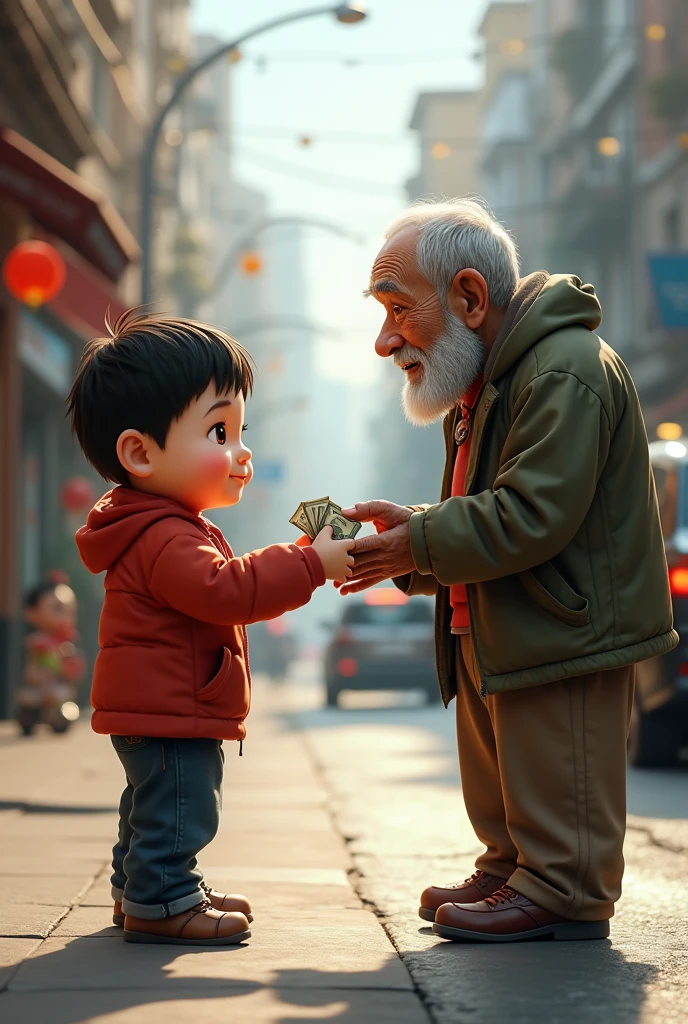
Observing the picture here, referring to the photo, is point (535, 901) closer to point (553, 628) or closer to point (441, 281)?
point (553, 628)

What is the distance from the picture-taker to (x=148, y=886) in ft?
11.9

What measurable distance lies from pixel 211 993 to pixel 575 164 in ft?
121

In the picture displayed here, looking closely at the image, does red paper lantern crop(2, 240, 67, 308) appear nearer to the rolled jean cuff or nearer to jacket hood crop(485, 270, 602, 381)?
jacket hood crop(485, 270, 602, 381)

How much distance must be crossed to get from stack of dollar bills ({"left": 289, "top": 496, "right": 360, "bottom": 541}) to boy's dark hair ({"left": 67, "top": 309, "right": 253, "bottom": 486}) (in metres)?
0.34

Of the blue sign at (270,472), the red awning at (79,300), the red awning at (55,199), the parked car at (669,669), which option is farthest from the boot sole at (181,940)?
the blue sign at (270,472)

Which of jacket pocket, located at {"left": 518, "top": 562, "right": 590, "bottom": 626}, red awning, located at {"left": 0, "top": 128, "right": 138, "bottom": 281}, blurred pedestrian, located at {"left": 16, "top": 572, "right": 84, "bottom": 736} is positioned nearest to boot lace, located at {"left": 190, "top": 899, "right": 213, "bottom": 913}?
jacket pocket, located at {"left": 518, "top": 562, "right": 590, "bottom": 626}

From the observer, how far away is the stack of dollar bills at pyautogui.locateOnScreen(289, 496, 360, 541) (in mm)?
3779

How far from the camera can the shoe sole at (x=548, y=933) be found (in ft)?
12.2

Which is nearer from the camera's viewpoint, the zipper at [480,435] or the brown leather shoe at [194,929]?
the brown leather shoe at [194,929]

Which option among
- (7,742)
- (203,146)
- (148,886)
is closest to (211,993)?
(148,886)

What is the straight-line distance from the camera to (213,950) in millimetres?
3582

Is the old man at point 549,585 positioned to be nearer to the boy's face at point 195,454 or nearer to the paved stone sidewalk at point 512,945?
the paved stone sidewalk at point 512,945

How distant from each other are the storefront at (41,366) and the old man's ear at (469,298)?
362 inches

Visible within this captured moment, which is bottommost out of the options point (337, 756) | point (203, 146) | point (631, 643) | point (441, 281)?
point (337, 756)
